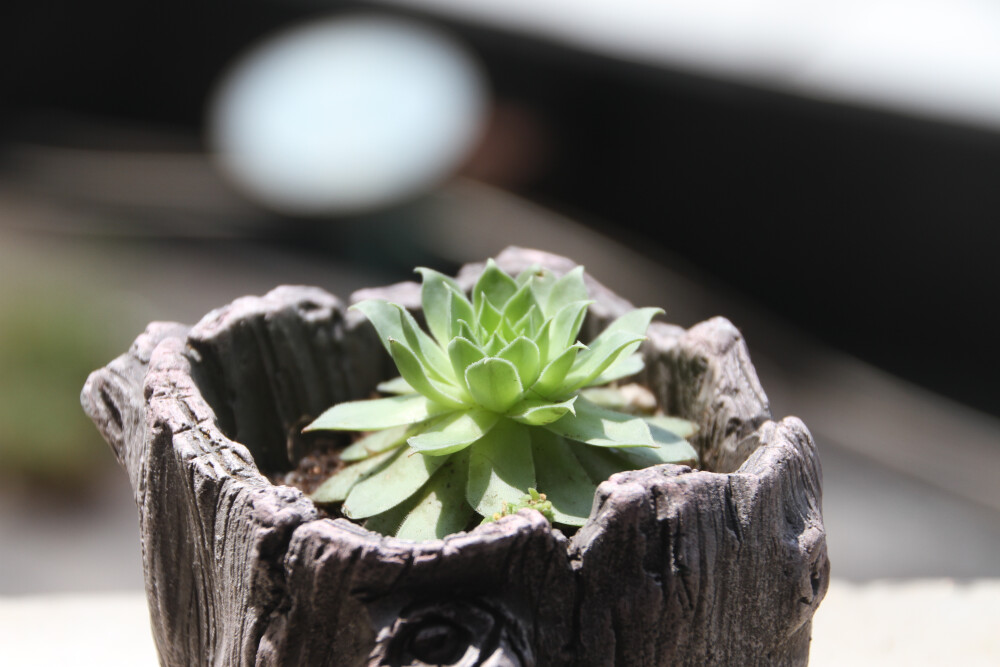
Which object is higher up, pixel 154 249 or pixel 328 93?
pixel 328 93

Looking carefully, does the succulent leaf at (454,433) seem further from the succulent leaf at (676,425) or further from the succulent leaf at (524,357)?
the succulent leaf at (676,425)

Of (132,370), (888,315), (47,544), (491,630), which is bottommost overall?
(491,630)

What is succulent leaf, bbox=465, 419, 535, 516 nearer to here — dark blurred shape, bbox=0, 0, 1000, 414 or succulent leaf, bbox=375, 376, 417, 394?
succulent leaf, bbox=375, 376, 417, 394

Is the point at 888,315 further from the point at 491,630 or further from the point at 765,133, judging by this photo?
the point at 491,630

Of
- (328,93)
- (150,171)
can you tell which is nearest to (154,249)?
(150,171)

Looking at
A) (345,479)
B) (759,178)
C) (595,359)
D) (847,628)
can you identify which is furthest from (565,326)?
(759,178)

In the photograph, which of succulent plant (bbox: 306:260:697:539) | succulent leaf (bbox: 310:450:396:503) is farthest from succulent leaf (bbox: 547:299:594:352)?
succulent leaf (bbox: 310:450:396:503)
